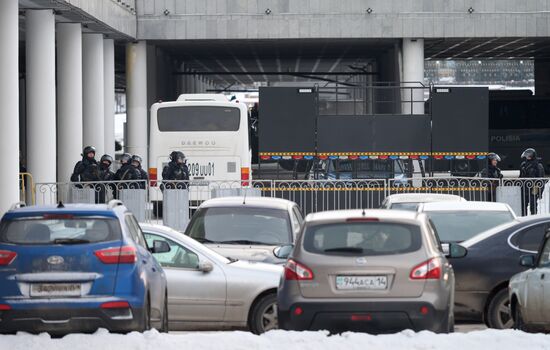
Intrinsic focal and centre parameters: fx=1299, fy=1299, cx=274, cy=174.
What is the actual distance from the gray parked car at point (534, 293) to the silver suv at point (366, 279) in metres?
0.89

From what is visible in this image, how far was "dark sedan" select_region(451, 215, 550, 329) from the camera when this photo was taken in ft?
Result: 47.5

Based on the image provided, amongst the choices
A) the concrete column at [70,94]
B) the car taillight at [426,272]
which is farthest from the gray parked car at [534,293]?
the concrete column at [70,94]

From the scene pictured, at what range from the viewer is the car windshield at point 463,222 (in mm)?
16609

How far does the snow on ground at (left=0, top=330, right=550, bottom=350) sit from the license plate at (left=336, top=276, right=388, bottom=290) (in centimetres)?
70

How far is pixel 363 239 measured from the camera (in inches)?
459

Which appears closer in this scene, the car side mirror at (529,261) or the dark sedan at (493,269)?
the car side mirror at (529,261)

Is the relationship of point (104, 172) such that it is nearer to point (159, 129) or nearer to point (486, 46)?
point (159, 129)

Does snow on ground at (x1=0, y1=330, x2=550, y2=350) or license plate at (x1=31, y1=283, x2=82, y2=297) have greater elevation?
license plate at (x1=31, y1=283, x2=82, y2=297)

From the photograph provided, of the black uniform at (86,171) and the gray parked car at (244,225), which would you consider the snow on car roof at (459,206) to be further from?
the black uniform at (86,171)

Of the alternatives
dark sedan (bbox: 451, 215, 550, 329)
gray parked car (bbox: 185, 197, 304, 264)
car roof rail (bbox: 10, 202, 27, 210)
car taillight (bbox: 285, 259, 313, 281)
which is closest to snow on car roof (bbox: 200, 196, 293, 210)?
gray parked car (bbox: 185, 197, 304, 264)

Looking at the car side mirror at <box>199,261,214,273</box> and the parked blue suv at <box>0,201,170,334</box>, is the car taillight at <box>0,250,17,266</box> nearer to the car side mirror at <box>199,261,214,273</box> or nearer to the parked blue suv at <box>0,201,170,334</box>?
the parked blue suv at <box>0,201,170,334</box>

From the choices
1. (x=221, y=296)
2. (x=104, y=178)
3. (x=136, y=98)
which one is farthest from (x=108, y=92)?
(x=221, y=296)

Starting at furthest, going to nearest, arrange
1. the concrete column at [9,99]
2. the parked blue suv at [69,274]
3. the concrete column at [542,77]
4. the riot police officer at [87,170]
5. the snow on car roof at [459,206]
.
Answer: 1. the concrete column at [542,77]
2. the riot police officer at [87,170]
3. the concrete column at [9,99]
4. the snow on car roof at [459,206]
5. the parked blue suv at [69,274]

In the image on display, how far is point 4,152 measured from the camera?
1006 inches
